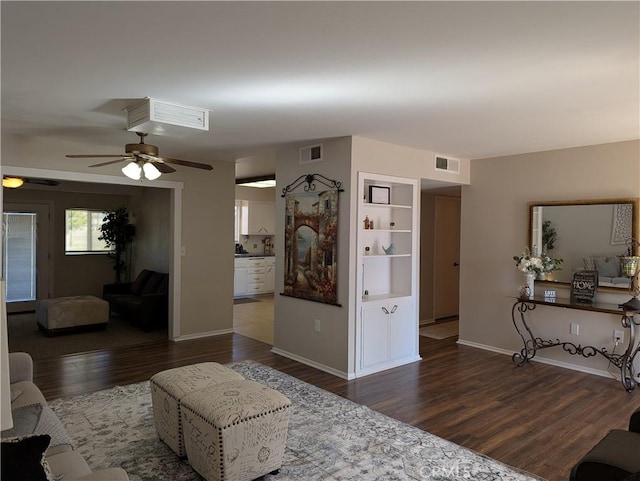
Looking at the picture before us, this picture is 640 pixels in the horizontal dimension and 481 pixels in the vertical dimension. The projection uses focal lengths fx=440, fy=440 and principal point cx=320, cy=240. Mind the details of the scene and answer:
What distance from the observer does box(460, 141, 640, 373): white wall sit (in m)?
4.71

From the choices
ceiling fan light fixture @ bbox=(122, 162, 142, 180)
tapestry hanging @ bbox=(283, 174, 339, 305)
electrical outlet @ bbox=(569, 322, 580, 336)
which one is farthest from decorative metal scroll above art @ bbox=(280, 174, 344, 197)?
electrical outlet @ bbox=(569, 322, 580, 336)

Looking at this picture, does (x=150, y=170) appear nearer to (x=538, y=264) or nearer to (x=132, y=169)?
(x=132, y=169)

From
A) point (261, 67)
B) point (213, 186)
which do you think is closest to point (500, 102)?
point (261, 67)

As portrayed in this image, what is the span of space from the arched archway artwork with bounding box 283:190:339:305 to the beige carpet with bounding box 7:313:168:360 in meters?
2.36

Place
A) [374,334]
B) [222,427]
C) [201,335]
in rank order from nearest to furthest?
[222,427]
[374,334]
[201,335]

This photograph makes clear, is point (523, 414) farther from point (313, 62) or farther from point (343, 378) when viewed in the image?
point (313, 62)

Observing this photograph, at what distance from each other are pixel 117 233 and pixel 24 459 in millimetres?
7784

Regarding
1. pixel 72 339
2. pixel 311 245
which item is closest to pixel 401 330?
pixel 311 245

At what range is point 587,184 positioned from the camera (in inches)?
192

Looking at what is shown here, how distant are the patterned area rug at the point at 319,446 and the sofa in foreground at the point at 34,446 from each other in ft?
1.83

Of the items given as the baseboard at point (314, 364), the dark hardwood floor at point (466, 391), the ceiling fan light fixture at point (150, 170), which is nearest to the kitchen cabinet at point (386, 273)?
the baseboard at point (314, 364)

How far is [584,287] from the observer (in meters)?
4.76

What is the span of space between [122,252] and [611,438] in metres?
8.53

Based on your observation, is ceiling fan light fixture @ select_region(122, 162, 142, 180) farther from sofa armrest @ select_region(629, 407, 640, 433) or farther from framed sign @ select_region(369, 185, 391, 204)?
sofa armrest @ select_region(629, 407, 640, 433)
